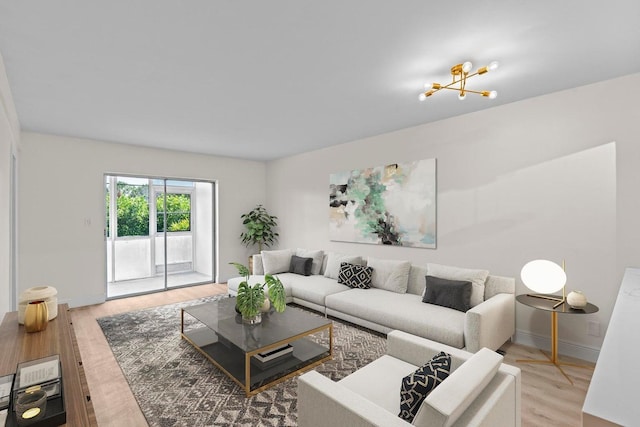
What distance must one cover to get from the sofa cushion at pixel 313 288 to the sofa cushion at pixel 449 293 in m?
1.16

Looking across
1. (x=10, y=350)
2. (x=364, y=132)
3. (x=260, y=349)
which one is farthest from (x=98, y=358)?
(x=364, y=132)

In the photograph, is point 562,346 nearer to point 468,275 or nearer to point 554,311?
point 554,311

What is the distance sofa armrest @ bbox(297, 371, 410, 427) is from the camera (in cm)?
126

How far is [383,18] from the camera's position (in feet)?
5.89

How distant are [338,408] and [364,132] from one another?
12.1 feet

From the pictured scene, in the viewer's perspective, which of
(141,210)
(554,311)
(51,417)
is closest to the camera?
(51,417)

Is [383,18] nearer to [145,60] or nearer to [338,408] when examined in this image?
[145,60]

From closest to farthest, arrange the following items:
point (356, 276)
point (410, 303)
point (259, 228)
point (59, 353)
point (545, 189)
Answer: point (59, 353), point (545, 189), point (410, 303), point (356, 276), point (259, 228)

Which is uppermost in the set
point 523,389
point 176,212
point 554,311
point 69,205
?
point 69,205

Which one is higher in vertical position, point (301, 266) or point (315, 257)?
point (315, 257)

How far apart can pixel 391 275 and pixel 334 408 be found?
2632 millimetres

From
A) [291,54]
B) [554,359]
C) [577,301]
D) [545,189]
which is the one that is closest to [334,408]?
[291,54]

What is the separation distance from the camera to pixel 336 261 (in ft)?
15.0

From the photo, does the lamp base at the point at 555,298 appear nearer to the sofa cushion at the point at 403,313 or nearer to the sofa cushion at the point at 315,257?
the sofa cushion at the point at 403,313
